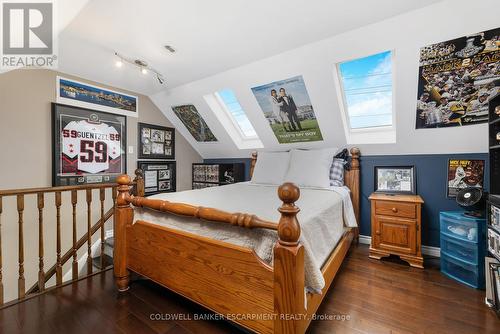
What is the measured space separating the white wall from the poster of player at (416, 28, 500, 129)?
0.22ft

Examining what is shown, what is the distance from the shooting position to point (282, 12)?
166 centimetres

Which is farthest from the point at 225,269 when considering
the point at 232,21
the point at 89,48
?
the point at 89,48

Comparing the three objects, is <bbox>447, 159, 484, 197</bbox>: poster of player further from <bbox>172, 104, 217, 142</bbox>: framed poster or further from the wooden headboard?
<bbox>172, 104, 217, 142</bbox>: framed poster

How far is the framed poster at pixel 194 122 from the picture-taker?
3511mm

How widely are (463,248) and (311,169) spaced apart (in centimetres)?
143

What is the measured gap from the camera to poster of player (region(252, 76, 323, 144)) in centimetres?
260

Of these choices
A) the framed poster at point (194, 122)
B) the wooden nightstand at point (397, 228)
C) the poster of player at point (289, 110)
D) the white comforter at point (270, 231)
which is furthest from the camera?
the framed poster at point (194, 122)

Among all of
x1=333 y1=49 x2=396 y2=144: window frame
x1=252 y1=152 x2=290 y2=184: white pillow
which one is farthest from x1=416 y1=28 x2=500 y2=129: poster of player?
x1=252 y1=152 x2=290 y2=184: white pillow

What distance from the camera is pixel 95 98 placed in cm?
290

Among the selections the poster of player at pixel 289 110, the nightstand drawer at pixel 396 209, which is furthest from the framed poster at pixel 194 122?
the nightstand drawer at pixel 396 209

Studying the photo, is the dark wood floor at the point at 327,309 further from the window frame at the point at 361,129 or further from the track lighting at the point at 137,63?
the track lighting at the point at 137,63

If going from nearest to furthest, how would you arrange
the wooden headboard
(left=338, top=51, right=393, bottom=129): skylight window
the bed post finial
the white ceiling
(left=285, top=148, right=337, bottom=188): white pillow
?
1. the bed post finial
2. the white ceiling
3. (left=338, top=51, right=393, bottom=129): skylight window
4. (left=285, top=148, right=337, bottom=188): white pillow
5. the wooden headboard

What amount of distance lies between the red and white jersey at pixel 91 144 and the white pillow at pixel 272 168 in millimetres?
2039

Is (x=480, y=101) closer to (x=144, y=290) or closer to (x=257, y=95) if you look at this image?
(x=257, y=95)
